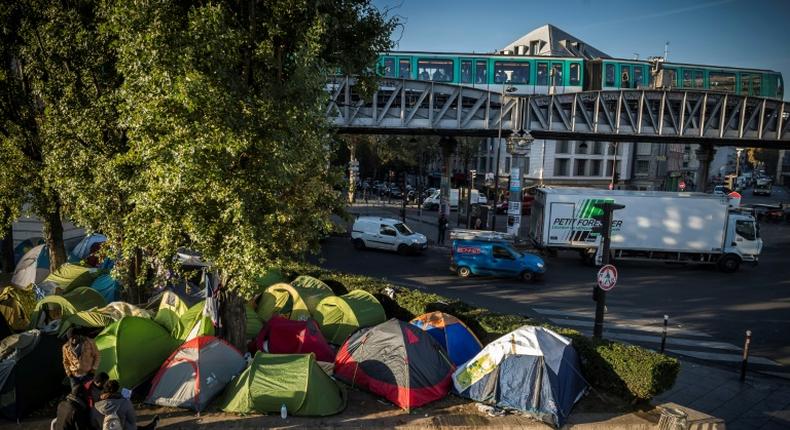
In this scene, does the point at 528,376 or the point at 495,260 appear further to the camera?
the point at 495,260

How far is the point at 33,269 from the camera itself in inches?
613

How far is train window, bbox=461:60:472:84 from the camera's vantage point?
33094mm

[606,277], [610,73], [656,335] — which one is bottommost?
[656,335]

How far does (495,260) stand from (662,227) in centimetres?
889

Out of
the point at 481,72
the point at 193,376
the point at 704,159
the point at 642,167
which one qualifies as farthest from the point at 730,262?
the point at 642,167

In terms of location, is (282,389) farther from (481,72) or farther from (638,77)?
(638,77)

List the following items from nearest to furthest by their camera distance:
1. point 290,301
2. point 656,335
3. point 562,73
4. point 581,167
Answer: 1. point 290,301
2. point 656,335
3. point 562,73
4. point 581,167

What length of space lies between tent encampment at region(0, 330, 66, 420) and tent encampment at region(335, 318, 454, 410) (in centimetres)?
500

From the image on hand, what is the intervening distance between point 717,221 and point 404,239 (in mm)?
14625

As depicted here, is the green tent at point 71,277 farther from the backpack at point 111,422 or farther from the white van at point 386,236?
the white van at point 386,236

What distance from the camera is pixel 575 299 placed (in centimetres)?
1764

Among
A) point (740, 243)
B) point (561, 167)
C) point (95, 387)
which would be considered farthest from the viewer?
point (561, 167)

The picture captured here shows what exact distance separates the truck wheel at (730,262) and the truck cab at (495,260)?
957 cm

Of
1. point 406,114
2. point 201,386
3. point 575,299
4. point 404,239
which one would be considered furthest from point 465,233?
point 201,386
